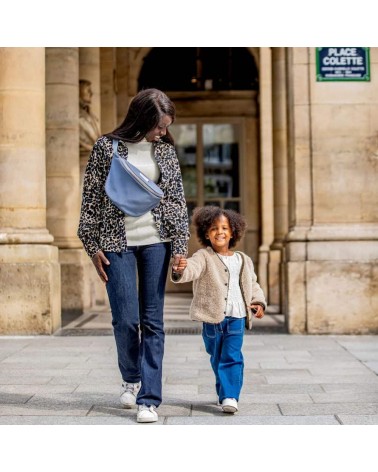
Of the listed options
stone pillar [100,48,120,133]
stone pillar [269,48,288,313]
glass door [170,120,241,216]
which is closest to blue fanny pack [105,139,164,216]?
stone pillar [269,48,288,313]

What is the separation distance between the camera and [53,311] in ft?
32.3

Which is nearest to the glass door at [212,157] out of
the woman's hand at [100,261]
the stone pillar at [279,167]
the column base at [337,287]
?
the stone pillar at [279,167]

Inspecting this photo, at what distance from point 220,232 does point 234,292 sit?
1.21ft

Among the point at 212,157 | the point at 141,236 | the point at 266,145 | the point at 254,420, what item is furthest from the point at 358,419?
the point at 212,157

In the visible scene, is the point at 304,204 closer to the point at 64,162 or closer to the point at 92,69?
the point at 64,162

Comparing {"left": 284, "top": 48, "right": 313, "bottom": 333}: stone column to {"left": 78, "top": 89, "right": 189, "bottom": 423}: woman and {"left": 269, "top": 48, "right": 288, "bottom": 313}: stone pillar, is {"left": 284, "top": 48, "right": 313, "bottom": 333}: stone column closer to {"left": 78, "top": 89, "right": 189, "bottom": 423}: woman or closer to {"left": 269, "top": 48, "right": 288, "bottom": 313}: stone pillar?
{"left": 78, "top": 89, "right": 189, "bottom": 423}: woman

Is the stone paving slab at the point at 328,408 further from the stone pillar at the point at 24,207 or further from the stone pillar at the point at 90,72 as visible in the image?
the stone pillar at the point at 90,72

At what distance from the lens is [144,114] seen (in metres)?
5.06

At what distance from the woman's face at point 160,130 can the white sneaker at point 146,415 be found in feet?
5.01
